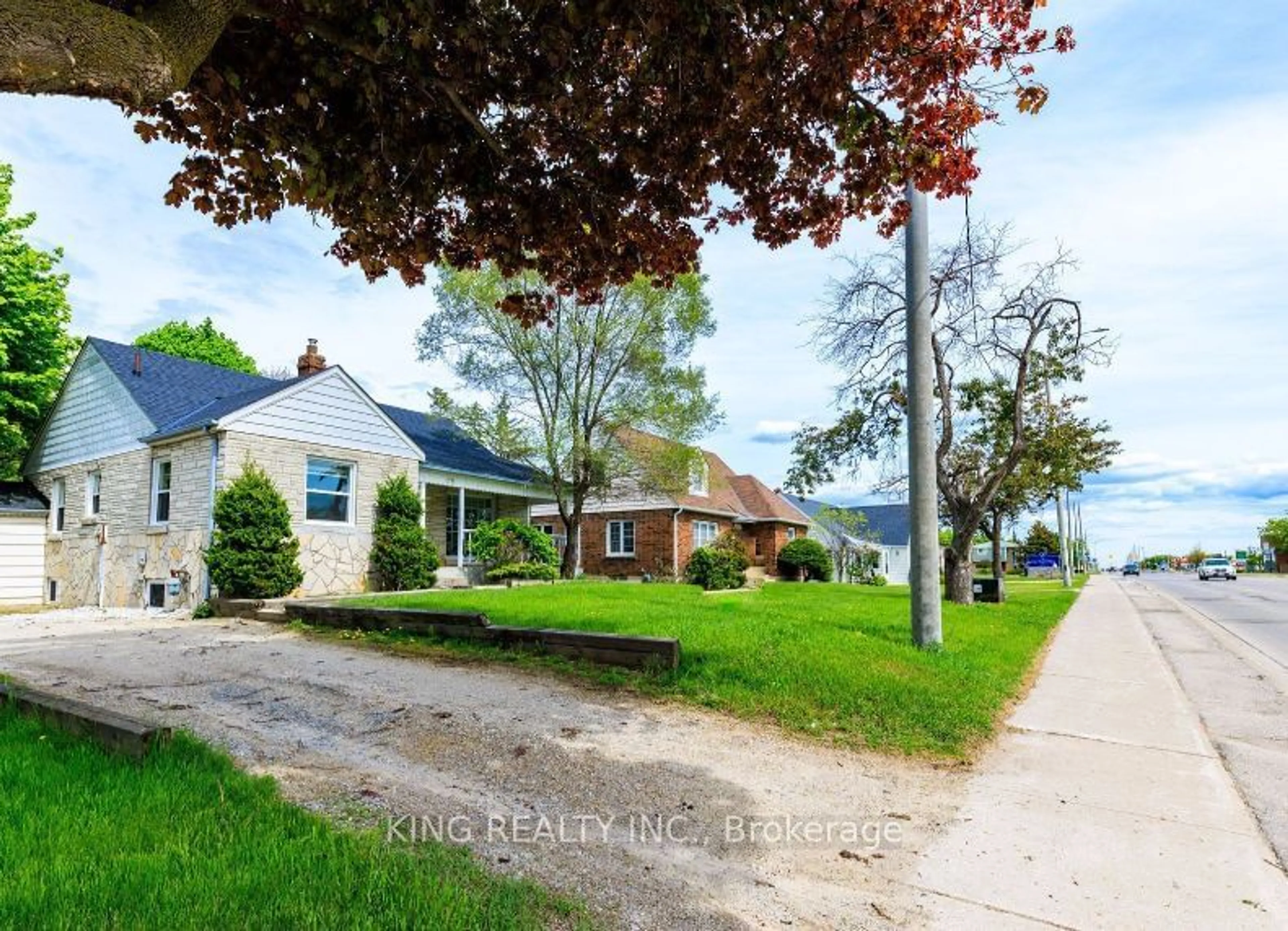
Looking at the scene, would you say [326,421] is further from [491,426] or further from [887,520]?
[887,520]

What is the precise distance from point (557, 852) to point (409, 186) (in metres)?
4.64

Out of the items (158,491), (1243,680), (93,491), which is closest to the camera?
(1243,680)

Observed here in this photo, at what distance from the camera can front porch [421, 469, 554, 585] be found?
19719mm

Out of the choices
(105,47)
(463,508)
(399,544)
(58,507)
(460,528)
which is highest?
(105,47)

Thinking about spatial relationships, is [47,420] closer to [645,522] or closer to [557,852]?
[645,522]

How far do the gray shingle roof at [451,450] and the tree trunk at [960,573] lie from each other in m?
11.8

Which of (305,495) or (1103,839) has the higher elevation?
(305,495)

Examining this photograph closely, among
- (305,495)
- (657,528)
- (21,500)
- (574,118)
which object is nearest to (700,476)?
(657,528)

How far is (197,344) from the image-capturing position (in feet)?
120

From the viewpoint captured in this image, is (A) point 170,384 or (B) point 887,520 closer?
(A) point 170,384

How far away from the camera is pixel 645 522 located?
29.6m

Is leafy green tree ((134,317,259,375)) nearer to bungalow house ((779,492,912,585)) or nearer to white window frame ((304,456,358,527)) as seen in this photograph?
white window frame ((304,456,358,527))

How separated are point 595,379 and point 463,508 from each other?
563cm

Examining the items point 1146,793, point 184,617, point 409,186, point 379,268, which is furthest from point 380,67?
point 184,617
